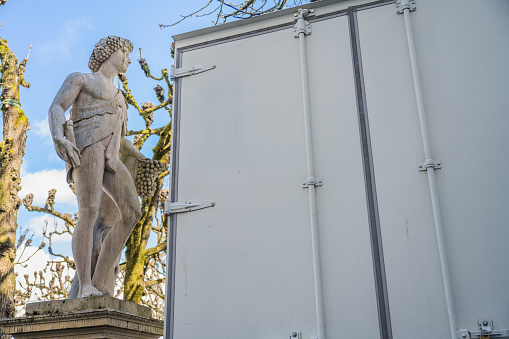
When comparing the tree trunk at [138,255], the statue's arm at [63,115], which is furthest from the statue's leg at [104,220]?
the tree trunk at [138,255]

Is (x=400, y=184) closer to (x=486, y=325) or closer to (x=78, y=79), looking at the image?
(x=486, y=325)

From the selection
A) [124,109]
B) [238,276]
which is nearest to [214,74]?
[124,109]

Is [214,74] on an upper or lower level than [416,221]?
upper

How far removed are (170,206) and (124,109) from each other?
1235 mm

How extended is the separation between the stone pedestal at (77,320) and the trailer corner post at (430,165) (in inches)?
99.3

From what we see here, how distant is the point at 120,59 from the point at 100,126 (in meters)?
0.82

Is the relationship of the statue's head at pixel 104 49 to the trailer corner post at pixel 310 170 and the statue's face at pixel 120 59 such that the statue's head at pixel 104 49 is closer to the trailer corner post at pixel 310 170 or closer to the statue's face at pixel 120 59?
the statue's face at pixel 120 59

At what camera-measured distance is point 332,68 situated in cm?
478

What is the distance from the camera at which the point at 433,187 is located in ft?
13.4

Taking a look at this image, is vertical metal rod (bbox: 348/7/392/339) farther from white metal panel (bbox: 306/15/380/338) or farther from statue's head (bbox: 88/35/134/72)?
statue's head (bbox: 88/35/134/72)

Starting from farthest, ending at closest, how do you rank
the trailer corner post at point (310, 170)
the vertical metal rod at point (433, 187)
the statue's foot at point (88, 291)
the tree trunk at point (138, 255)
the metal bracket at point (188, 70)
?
the tree trunk at point (138, 255)
the metal bracket at point (188, 70)
the statue's foot at point (88, 291)
the trailer corner post at point (310, 170)
the vertical metal rod at point (433, 187)

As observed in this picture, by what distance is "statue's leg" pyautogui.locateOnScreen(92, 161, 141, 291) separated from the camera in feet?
16.0

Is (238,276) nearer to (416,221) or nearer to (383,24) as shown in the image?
(416,221)

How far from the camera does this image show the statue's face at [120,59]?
Result: 5.37m
